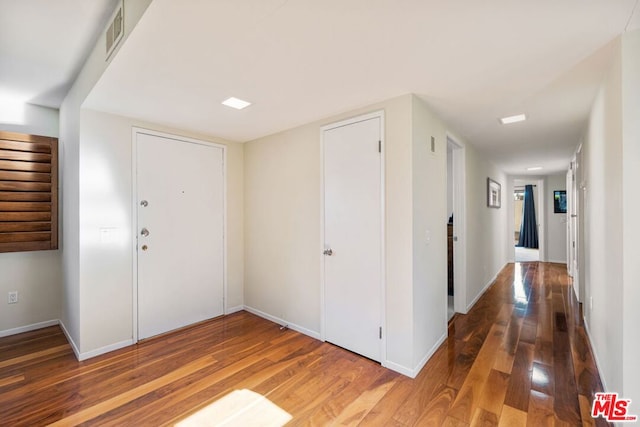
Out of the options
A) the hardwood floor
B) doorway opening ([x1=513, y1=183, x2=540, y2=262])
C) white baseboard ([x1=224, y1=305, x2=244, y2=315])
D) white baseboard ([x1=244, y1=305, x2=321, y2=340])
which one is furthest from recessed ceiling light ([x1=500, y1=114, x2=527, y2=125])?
doorway opening ([x1=513, y1=183, x2=540, y2=262])

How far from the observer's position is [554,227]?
7.11 m

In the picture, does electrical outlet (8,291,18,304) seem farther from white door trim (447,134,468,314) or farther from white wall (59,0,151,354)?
white door trim (447,134,468,314)

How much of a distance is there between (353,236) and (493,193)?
3925 mm

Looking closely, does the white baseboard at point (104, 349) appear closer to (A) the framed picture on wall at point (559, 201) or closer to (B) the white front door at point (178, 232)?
(B) the white front door at point (178, 232)

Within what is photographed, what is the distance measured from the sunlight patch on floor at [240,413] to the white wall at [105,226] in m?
1.45

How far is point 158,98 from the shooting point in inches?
93.6

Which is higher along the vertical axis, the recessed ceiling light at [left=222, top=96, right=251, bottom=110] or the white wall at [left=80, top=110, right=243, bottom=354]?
the recessed ceiling light at [left=222, top=96, right=251, bottom=110]

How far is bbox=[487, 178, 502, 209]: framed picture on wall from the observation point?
489 centimetres

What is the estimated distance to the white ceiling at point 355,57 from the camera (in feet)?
4.43

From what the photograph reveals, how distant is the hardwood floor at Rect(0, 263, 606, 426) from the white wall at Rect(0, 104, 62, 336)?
219 mm

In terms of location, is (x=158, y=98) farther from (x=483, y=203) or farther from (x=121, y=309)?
(x=483, y=203)

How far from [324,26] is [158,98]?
1641mm

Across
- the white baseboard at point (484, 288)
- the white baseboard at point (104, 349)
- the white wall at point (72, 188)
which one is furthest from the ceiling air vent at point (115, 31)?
the white baseboard at point (484, 288)

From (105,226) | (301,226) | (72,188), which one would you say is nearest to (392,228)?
(301,226)
